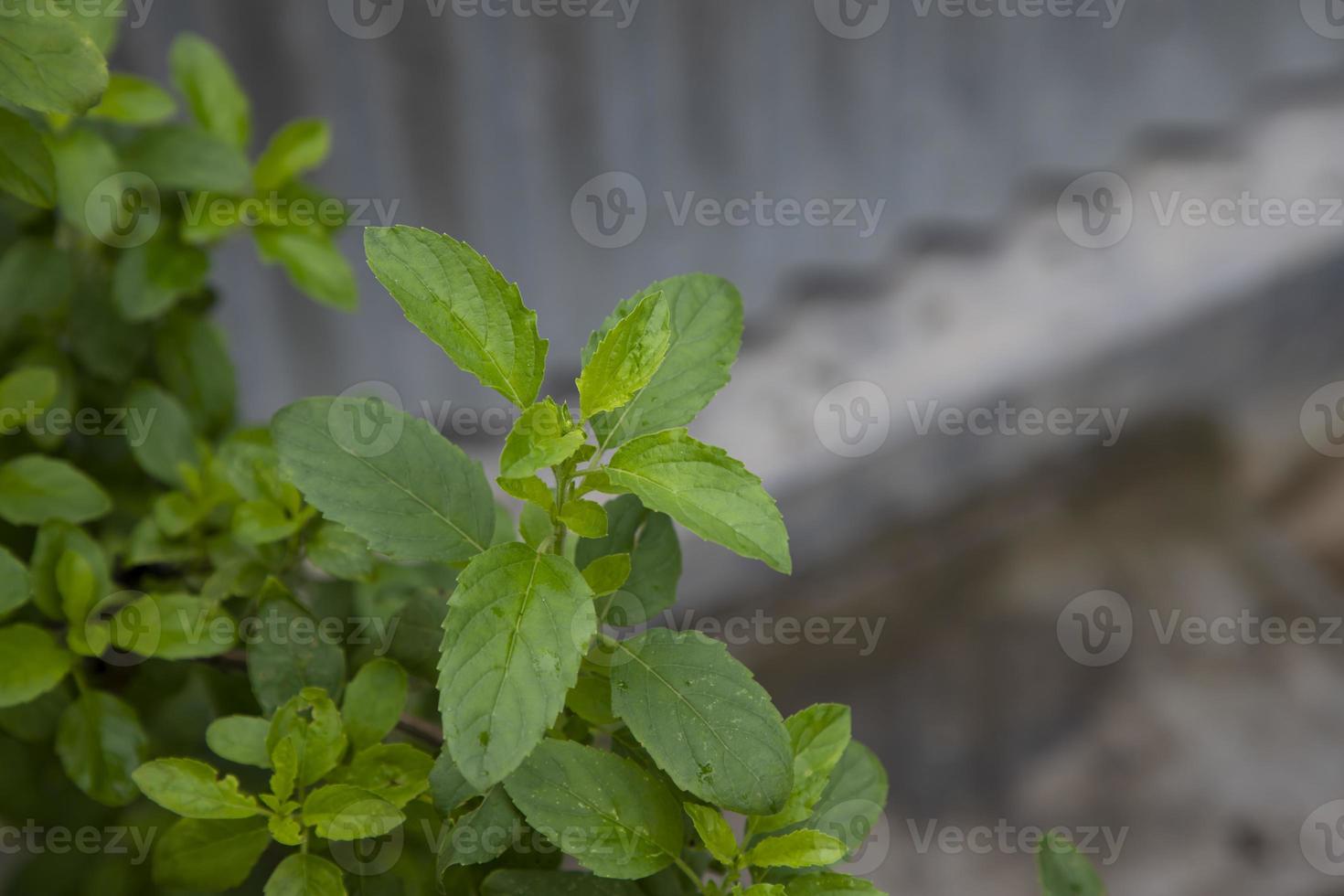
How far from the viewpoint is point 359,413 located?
22.7 inches

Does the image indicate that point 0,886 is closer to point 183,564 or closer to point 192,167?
point 183,564

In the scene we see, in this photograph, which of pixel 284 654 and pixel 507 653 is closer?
pixel 507 653

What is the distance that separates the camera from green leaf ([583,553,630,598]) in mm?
573

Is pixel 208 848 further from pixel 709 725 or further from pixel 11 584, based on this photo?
pixel 709 725

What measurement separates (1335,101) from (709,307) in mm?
2098

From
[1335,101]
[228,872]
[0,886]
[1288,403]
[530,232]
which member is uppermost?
[1335,101]

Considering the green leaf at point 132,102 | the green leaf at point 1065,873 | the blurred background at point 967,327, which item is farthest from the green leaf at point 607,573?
the blurred background at point 967,327

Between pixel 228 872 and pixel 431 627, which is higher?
pixel 431 627

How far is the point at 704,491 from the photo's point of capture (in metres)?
0.53

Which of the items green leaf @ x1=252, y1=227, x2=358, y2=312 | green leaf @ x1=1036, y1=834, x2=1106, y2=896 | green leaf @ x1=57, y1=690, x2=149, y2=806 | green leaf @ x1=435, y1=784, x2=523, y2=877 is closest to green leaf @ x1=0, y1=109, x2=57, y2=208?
green leaf @ x1=252, y1=227, x2=358, y2=312

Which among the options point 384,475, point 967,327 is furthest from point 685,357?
point 967,327

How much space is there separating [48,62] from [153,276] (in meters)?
0.26

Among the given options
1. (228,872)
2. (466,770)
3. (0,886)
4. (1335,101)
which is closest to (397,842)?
(228,872)

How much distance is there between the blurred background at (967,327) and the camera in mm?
1798
